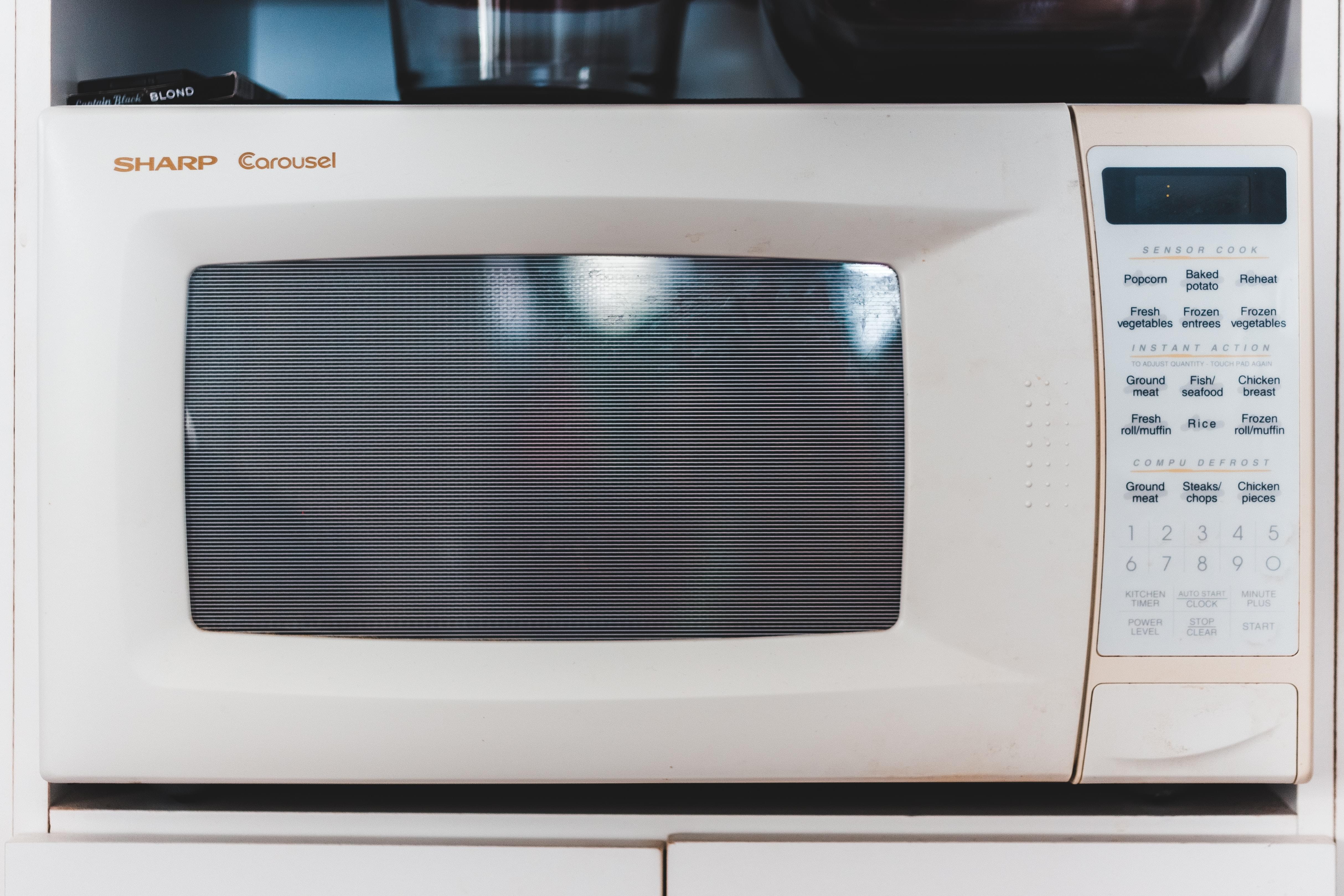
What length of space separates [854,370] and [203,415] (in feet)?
1.15

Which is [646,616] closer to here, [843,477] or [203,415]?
[843,477]

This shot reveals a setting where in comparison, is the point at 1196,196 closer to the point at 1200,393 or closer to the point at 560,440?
the point at 1200,393

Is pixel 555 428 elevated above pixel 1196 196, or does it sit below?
below

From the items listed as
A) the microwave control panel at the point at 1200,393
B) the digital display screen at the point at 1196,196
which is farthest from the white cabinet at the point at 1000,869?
the digital display screen at the point at 1196,196

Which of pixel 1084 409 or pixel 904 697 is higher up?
pixel 1084 409

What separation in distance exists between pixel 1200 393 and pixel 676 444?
278 millimetres

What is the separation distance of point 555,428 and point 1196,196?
0.36 m

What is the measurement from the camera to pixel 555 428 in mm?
451

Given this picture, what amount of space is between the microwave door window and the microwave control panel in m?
0.12

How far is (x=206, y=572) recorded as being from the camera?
454 mm

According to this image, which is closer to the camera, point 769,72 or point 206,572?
point 206,572

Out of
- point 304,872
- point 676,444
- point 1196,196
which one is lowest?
point 304,872

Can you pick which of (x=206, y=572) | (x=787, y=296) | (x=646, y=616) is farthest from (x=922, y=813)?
(x=206, y=572)

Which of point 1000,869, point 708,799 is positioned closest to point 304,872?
point 708,799
